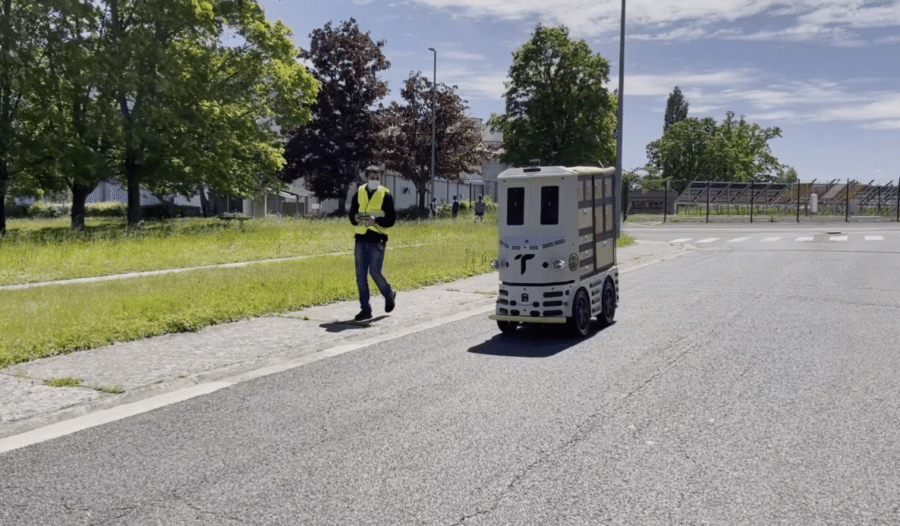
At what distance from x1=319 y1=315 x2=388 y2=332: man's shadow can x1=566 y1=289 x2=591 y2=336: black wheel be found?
7.94 ft

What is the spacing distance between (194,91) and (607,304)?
2431cm

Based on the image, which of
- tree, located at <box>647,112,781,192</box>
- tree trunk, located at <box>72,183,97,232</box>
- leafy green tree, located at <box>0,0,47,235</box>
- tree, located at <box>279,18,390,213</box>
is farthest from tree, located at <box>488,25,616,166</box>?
tree, located at <box>647,112,781,192</box>

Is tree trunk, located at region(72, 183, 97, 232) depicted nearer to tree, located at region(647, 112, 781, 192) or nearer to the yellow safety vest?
the yellow safety vest

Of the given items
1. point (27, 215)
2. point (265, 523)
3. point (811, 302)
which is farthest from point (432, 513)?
point (27, 215)

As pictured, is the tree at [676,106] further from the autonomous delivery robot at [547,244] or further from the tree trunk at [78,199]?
the autonomous delivery robot at [547,244]

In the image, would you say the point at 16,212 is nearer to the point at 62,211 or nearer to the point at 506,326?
the point at 62,211

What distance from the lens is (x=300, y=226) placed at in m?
31.6

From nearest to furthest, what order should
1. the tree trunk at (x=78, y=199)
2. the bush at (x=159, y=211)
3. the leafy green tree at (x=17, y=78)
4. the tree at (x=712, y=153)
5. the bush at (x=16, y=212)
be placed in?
the leafy green tree at (x=17, y=78) → the tree trunk at (x=78, y=199) → the bush at (x=159, y=211) → the bush at (x=16, y=212) → the tree at (x=712, y=153)

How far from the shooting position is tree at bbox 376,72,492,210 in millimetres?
52375

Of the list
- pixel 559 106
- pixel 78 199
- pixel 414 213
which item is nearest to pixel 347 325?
pixel 78 199

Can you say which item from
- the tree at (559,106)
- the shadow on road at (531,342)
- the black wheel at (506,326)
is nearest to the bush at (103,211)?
the tree at (559,106)

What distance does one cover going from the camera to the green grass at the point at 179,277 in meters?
8.70

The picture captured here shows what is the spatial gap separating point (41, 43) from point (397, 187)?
41.8 meters

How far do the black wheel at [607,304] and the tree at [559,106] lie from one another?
39.7 m
